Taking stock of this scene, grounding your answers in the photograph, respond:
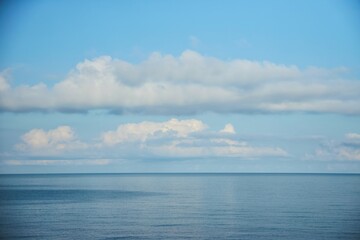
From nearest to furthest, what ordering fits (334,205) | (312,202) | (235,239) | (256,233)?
1. (235,239)
2. (256,233)
3. (334,205)
4. (312,202)

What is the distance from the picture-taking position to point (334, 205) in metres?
72.6

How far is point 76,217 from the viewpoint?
194 ft

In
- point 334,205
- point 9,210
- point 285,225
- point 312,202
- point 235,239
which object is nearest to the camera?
point 235,239

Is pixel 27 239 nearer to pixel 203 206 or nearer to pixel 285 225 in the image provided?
pixel 285 225

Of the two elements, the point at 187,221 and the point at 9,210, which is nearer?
the point at 187,221

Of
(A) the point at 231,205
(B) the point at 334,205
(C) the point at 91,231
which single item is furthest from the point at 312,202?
(C) the point at 91,231

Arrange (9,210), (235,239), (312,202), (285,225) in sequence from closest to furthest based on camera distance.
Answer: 1. (235,239)
2. (285,225)
3. (9,210)
4. (312,202)

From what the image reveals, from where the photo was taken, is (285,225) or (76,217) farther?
(76,217)

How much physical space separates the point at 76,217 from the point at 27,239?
589 inches

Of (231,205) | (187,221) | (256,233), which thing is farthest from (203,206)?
(256,233)

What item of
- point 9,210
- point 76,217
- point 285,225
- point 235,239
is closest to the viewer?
point 235,239

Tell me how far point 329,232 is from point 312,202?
3044 centimetres

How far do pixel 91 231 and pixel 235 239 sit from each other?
45.8 ft

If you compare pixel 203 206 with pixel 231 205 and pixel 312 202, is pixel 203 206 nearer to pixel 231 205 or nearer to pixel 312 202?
pixel 231 205
